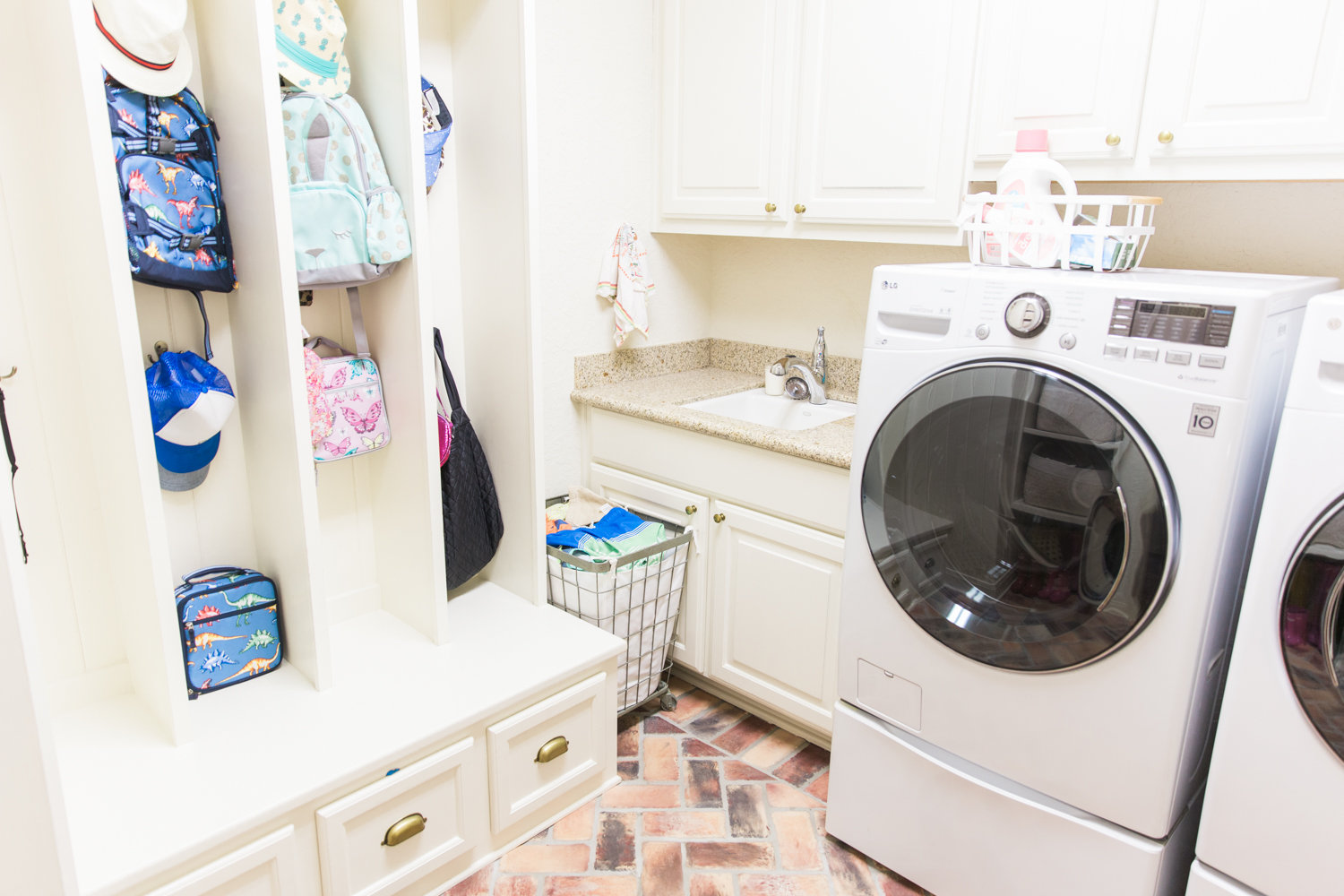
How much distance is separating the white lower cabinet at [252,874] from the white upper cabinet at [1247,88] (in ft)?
6.77

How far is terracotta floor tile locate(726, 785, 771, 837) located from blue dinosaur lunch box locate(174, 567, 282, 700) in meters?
1.09

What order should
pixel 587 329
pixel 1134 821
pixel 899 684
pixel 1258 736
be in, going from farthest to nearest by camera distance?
pixel 587 329, pixel 899 684, pixel 1134 821, pixel 1258 736

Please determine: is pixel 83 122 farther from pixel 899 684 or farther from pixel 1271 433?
pixel 1271 433

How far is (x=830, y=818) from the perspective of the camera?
1871 mm

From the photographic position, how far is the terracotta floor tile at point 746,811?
1923 millimetres

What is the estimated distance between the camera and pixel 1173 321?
4.08 ft

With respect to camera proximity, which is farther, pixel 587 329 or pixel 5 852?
pixel 587 329

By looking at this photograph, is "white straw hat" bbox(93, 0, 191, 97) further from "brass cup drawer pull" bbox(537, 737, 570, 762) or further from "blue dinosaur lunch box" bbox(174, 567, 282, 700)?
"brass cup drawer pull" bbox(537, 737, 570, 762)

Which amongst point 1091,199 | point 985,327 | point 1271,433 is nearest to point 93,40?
point 985,327

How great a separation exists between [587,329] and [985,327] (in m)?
1.38

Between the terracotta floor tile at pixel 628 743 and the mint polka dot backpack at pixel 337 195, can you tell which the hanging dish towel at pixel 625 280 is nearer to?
the mint polka dot backpack at pixel 337 195

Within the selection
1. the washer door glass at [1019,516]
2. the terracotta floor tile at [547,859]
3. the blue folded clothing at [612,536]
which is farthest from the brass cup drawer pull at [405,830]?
the washer door glass at [1019,516]

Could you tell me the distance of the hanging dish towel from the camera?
8.30 ft

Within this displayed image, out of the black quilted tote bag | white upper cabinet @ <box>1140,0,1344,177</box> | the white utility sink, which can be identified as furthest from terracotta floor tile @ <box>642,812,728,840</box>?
white upper cabinet @ <box>1140,0,1344,177</box>
